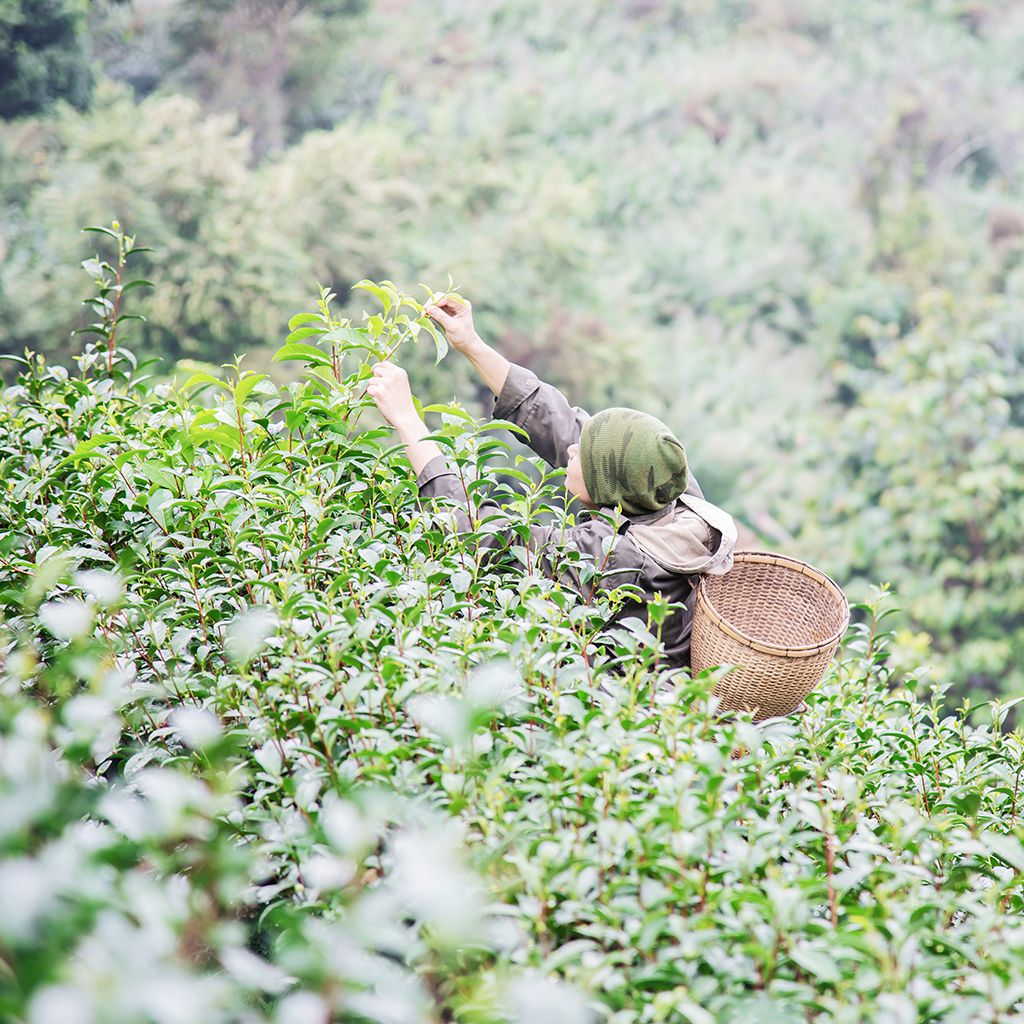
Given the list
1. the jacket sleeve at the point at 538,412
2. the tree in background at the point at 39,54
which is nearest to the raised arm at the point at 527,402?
the jacket sleeve at the point at 538,412

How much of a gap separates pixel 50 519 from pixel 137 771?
511mm

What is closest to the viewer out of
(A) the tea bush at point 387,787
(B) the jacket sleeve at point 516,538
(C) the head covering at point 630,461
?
(A) the tea bush at point 387,787

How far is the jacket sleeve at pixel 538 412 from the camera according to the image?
2174 millimetres

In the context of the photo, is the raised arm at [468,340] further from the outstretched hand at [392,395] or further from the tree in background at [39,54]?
the tree in background at [39,54]

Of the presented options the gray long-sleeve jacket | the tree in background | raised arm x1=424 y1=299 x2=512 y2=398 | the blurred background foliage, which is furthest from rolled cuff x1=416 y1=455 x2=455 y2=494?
the tree in background

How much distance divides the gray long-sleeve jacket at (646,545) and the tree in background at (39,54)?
15.6 feet

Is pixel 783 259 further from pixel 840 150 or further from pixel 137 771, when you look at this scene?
pixel 137 771

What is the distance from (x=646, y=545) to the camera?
182 cm

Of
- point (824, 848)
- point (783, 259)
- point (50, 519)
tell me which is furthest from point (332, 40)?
point (824, 848)

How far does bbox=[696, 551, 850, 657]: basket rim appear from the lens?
1.67m

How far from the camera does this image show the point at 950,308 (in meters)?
5.77

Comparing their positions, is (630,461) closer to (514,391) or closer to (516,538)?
(516,538)

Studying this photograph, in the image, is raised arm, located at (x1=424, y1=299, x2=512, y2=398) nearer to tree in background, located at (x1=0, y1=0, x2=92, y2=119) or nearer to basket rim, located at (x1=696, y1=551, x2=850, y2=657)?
basket rim, located at (x1=696, y1=551, x2=850, y2=657)

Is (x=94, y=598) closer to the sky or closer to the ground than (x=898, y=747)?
closer to the sky
